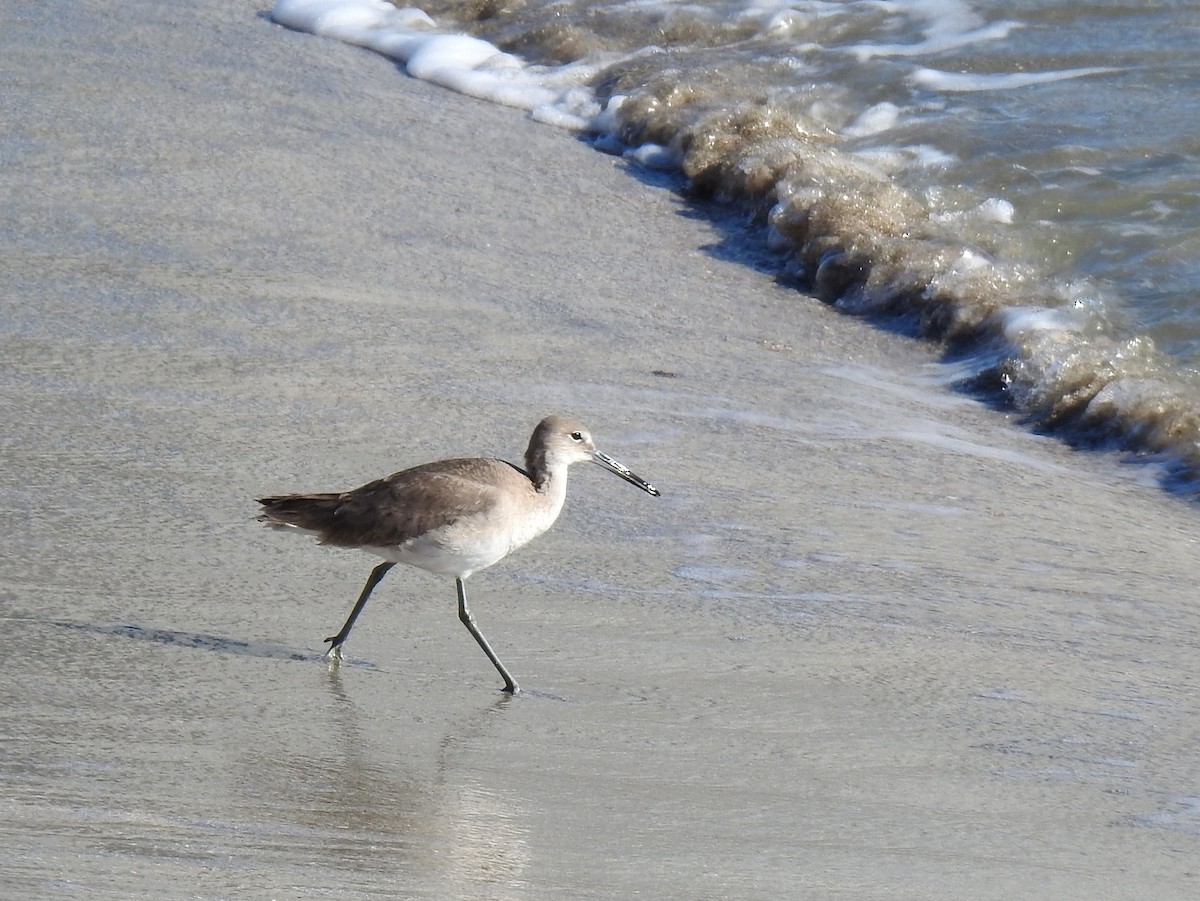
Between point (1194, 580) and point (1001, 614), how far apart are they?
2.71 feet

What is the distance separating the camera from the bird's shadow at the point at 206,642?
4.03 m

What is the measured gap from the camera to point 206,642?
13.4ft

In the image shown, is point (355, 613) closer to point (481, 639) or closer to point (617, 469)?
point (481, 639)

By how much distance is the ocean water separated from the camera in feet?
24.2

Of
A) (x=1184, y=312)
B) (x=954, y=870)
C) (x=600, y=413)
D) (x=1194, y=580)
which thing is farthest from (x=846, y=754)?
(x=1184, y=312)

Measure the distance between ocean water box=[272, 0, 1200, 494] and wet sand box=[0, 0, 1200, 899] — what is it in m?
0.37

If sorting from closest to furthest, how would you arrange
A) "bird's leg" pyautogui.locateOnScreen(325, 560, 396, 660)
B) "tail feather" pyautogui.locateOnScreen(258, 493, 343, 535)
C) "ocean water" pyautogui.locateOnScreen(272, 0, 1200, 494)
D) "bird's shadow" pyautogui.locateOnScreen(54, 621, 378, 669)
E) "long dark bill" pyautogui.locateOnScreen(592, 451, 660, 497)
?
1. "bird's shadow" pyautogui.locateOnScreen(54, 621, 378, 669)
2. "bird's leg" pyautogui.locateOnScreen(325, 560, 396, 660)
3. "tail feather" pyautogui.locateOnScreen(258, 493, 343, 535)
4. "long dark bill" pyautogui.locateOnScreen(592, 451, 660, 497)
5. "ocean water" pyautogui.locateOnScreen(272, 0, 1200, 494)

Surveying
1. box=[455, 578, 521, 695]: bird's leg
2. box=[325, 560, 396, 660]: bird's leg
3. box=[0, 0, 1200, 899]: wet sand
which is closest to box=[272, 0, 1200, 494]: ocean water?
box=[0, 0, 1200, 899]: wet sand

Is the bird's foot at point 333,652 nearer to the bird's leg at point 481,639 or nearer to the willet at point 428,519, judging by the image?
the willet at point 428,519

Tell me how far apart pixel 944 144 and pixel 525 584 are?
5.66m

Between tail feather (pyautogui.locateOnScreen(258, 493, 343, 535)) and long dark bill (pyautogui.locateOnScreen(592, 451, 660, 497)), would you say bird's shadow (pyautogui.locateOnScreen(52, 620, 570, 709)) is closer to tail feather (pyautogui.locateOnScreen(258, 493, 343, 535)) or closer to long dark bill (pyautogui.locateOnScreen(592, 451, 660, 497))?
tail feather (pyautogui.locateOnScreen(258, 493, 343, 535))

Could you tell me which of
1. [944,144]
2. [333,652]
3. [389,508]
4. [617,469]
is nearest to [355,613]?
[333,652]

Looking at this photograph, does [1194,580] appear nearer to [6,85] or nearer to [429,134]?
[429,134]

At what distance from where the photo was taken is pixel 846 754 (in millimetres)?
3854
